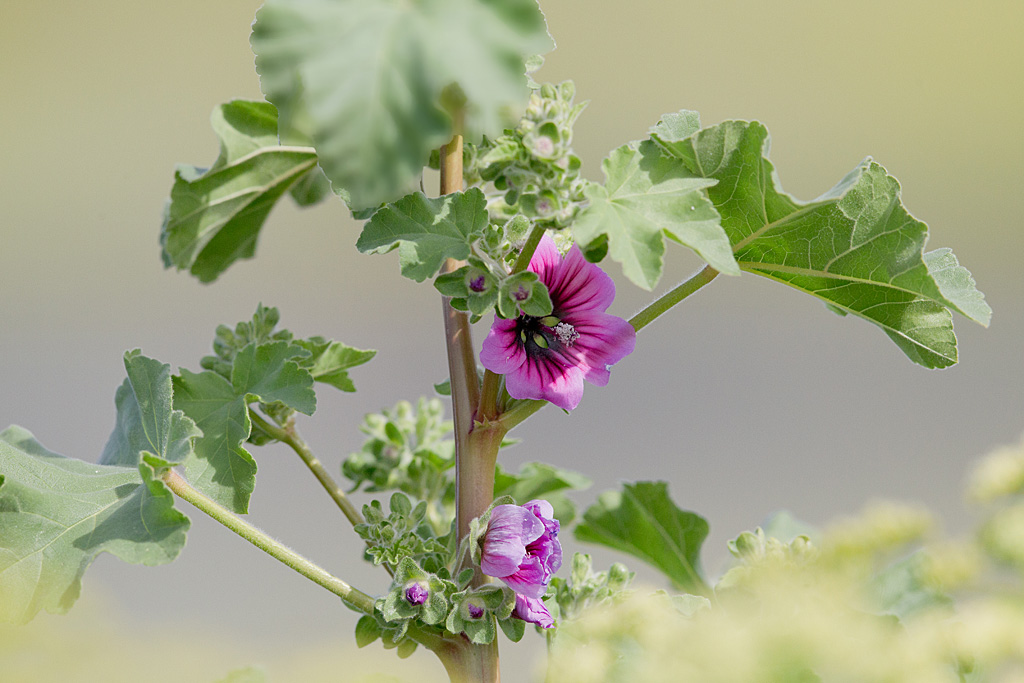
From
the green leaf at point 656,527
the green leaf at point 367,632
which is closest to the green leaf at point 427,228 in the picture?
the green leaf at point 367,632

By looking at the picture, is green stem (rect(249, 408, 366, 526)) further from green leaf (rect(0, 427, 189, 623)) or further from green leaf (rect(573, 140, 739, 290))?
green leaf (rect(573, 140, 739, 290))

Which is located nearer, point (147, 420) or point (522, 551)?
point (522, 551)

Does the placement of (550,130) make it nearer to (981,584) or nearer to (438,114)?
(438,114)

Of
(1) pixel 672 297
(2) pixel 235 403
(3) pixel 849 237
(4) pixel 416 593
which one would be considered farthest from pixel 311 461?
(3) pixel 849 237

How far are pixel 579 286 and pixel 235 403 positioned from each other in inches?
9.5

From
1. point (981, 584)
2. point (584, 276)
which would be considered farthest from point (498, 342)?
point (981, 584)

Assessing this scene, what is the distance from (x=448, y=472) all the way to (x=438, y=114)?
1.62ft

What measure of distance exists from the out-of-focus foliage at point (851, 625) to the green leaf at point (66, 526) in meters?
0.25

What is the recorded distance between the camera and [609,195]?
491 mm

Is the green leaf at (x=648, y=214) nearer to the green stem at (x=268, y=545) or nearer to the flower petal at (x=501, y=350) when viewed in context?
the flower petal at (x=501, y=350)

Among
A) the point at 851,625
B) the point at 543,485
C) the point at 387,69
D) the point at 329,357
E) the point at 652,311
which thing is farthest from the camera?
the point at 543,485

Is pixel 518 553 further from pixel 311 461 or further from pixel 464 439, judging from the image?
pixel 311 461

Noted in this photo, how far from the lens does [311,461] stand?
25.6 inches

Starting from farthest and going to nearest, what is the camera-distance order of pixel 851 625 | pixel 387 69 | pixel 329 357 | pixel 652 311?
pixel 329 357
pixel 652 311
pixel 387 69
pixel 851 625
